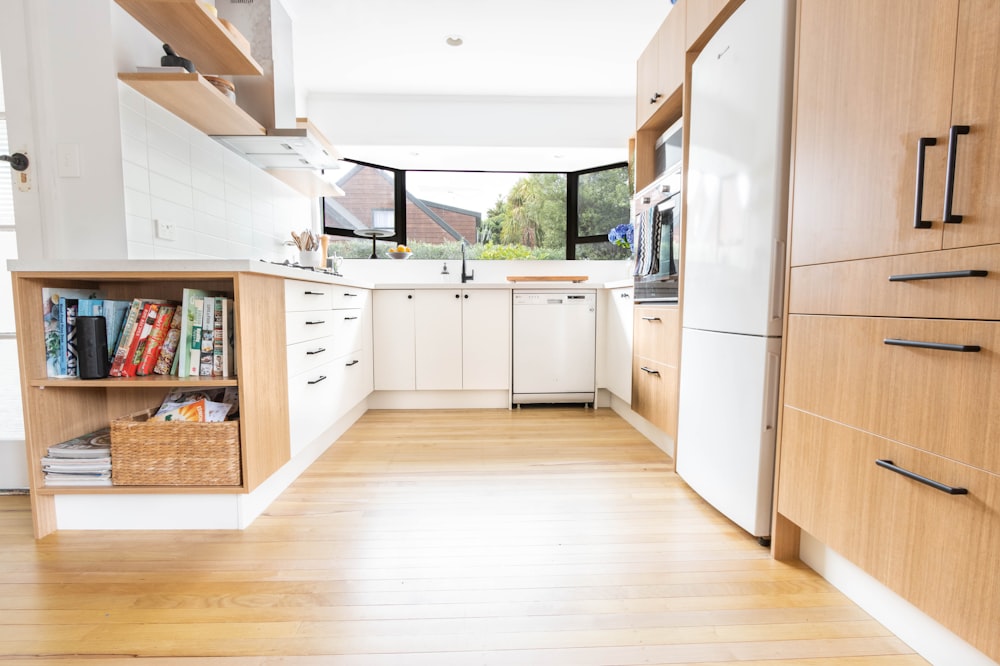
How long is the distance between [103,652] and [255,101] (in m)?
2.31

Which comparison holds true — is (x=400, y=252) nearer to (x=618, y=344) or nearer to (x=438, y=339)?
(x=438, y=339)

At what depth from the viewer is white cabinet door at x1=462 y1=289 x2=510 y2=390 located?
310 centimetres

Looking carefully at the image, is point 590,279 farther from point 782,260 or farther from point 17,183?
point 17,183

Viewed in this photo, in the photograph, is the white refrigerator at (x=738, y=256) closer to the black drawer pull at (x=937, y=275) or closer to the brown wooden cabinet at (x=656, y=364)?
the brown wooden cabinet at (x=656, y=364)

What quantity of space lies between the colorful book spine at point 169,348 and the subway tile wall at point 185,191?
1.25ft

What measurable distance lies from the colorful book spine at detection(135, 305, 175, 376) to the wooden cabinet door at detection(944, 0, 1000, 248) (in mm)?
2081

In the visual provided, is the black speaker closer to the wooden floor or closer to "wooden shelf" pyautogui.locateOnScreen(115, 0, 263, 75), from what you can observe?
the wooden floor

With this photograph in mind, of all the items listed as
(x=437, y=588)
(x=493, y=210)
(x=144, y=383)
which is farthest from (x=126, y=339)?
(x=493, y=210)

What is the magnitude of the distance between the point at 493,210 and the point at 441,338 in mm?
1438

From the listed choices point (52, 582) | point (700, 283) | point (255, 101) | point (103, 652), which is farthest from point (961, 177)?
point (255, 101)

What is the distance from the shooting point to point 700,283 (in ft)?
5.50

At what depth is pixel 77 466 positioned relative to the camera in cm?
142

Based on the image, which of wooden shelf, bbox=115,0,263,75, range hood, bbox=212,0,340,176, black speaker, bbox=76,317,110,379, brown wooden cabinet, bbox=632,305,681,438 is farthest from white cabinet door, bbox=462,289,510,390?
black speaker, bbox=76,317,110,379

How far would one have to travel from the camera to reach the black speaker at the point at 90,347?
1403mm
